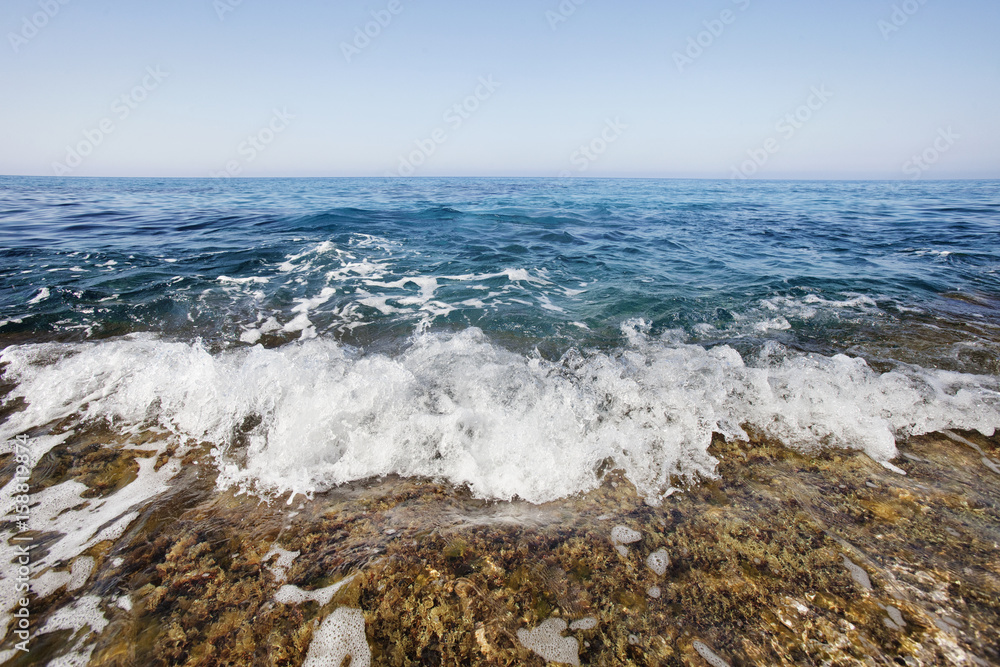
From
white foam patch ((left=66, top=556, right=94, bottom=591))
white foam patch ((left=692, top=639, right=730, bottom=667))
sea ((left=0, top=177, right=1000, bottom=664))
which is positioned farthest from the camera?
sea ((left=0, top=177, right=1000, bottom=664))

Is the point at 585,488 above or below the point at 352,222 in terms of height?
below

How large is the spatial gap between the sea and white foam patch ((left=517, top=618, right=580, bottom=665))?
2.88ft

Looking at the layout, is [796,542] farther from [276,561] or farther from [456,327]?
[456,327]

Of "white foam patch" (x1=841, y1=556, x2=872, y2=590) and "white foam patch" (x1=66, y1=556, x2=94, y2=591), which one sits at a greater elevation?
"white foam patch" (x1=841, y1=556, x2=872, y2=590)

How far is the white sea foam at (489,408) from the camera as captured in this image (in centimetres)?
296

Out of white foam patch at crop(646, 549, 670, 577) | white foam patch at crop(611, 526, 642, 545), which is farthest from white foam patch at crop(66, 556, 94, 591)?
white foam patch at crop(646, 549, 670, 577)

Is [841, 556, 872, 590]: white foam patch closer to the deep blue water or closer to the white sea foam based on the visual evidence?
the white sea foam

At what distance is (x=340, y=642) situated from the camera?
1.82 metres

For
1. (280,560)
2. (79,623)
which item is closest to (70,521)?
(79,623)

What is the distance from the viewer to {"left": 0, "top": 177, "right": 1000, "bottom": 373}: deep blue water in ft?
17.7

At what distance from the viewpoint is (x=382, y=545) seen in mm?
2264

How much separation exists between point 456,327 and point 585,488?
3462 millimetres

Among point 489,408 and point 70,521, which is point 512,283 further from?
point 70,521

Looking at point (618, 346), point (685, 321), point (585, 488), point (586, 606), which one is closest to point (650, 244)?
point (685, 321)
